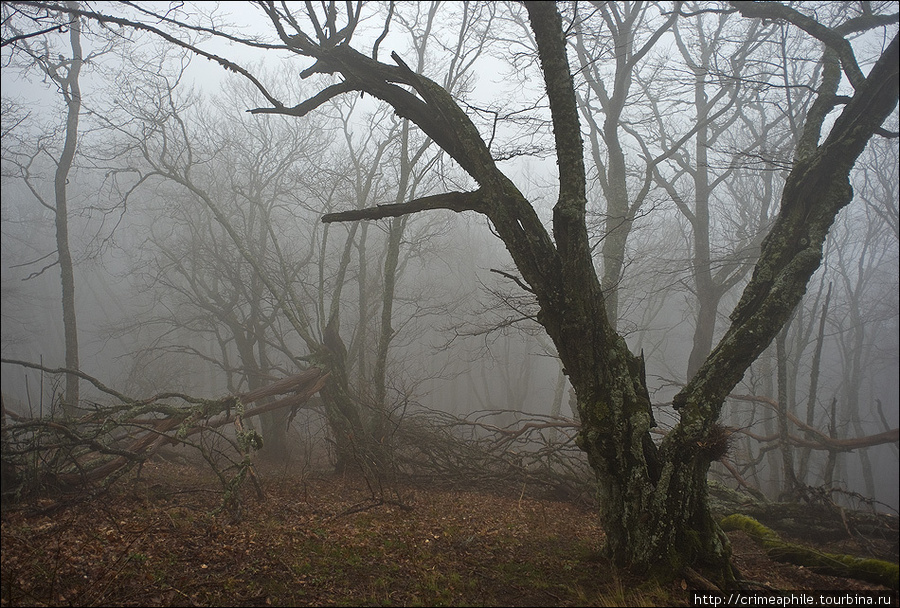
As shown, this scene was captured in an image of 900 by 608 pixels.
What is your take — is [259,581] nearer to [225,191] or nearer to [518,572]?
[518,572]

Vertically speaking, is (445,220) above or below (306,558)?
above

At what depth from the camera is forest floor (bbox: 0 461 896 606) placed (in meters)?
3.72

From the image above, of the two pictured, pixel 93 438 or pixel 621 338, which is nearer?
pixel 621 338

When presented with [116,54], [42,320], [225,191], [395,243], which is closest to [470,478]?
[395,243]

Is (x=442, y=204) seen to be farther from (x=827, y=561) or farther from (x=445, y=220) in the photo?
(x=445, y=220)

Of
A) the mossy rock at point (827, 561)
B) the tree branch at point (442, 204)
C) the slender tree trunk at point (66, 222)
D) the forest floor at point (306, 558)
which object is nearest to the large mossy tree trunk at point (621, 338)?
the tree branch at point (442, 204)

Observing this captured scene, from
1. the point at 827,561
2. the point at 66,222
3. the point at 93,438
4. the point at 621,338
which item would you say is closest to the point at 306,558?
the point at 93,438

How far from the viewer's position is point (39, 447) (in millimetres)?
5172

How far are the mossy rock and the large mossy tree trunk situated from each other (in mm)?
791

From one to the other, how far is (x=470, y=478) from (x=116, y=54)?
41.5 feet

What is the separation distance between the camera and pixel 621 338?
4184 millimetres

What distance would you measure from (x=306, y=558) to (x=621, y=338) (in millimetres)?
3443

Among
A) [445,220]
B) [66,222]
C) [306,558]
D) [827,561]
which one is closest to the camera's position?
[827,561]

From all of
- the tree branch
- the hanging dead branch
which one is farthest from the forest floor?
the tree branch
